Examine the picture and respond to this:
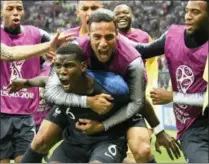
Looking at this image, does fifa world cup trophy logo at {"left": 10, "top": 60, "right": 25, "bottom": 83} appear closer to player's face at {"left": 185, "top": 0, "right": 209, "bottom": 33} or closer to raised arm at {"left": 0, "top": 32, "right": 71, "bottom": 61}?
raised arm at {"left": 0, "top": 32, "right": 71, "bottom": 61}

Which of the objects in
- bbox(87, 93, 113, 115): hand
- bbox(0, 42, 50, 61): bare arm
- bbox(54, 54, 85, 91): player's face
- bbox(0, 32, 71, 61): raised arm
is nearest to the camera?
bbox(87, 93, 113, 115): hand

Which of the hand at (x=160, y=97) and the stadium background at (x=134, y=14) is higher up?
the hand at (x=160, y=97)

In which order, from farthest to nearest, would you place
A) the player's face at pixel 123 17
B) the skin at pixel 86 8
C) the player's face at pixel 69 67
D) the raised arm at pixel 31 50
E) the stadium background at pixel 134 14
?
the stadium background at pixel 134 14
the player's face at pixel 123 17
the skin at pixel 86 8
the raised arm at pixel 31 50
the player's face at pixel 69 67

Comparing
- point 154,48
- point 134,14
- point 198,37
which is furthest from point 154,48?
point 134,14

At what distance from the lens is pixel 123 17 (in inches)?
254

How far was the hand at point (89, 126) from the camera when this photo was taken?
160 inches

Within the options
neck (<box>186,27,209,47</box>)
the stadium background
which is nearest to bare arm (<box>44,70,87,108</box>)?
neck (<box>186,27,209,47</box>)

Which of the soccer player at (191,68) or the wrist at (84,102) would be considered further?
the soccer player at (191,68)

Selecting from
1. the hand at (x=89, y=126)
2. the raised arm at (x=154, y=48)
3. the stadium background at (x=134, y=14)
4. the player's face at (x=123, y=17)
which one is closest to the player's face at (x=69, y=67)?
the hand at (x=89, y=126)

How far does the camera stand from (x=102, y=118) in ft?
13.7

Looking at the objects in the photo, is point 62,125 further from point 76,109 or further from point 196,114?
point 196,114

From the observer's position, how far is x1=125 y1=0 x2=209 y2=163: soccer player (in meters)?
4.15

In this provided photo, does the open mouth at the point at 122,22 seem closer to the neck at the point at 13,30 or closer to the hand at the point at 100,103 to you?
the neck at the point at 13,30

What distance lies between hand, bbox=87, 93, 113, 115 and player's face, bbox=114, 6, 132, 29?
253 cm
